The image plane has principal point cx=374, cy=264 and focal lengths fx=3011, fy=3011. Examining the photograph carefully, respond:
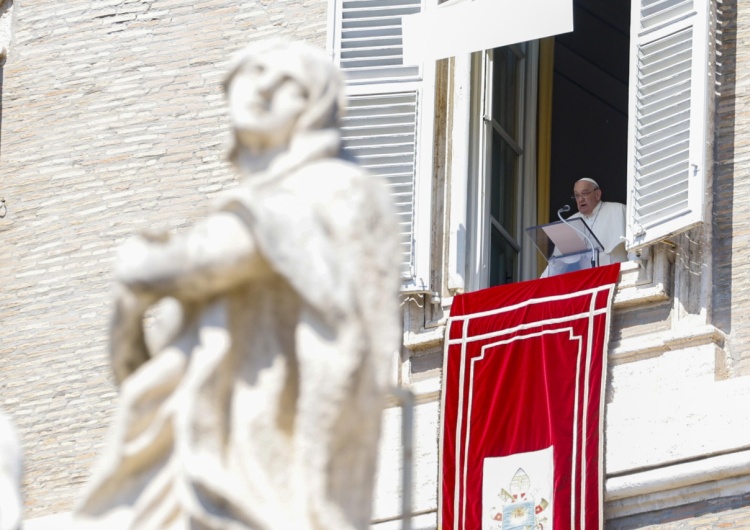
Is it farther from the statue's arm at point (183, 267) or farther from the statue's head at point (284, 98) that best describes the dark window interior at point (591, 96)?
the statue's arm at point (183, 267)

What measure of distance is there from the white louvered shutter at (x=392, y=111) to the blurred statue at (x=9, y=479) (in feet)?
18.9

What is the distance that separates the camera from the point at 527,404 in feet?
41.0

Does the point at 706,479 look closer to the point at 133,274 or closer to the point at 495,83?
the point at 495,83

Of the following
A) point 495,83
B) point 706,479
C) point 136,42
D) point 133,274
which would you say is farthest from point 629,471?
point 133,274

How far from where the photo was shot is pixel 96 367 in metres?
13.6

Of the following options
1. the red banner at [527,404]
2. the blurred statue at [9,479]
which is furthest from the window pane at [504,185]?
the blurred statue at [9,479]

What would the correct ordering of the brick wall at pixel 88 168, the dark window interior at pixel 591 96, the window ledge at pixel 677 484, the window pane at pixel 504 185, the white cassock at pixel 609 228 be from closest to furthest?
the window ledge at pixel 677 484
the white cassock at pixel 609 228
the brick wall at pixel 88 168
the window pane at pixel 504 185
the dark window interior at pixel 591 96

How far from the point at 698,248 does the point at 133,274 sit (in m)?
6.75

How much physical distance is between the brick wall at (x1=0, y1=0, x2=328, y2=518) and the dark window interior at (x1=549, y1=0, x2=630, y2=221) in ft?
8.82

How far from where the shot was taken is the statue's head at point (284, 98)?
6188 millimetres

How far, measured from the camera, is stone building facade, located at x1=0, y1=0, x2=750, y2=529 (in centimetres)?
1223

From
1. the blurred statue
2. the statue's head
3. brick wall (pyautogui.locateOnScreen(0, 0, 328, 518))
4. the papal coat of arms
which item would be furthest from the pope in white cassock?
the statue's head

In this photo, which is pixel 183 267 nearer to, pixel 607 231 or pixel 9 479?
pixel 9 479

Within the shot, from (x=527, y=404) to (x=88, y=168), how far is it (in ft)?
8.88
